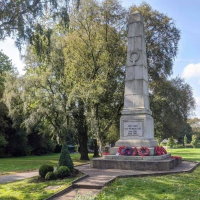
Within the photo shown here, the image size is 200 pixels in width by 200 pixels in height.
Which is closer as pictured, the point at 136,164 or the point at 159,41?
the point at 136,164

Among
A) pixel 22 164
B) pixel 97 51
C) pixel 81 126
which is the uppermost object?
pixel 97 51

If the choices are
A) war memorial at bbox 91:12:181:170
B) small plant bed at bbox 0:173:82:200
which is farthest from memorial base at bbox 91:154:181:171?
small plant bed at bbox 0:173:82:200

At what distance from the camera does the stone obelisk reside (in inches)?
566

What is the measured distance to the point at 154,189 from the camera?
8.97 m

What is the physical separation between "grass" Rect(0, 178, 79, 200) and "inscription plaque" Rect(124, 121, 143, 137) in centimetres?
484

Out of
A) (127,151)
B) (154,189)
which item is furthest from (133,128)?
(154,189)

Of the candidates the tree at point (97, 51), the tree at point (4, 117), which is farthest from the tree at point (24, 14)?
the tree at point (4, 117)

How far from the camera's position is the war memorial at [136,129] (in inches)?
508

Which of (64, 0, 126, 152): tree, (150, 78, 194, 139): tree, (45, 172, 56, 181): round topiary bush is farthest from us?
(150, 78, 194, 139): tree

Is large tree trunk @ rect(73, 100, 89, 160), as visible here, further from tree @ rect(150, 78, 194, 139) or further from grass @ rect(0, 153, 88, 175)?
tree @ rect(150, 78, 194, 139)

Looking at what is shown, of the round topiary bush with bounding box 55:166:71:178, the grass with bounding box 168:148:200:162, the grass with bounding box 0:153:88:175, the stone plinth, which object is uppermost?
the stone plinth

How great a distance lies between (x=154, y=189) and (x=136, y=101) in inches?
261

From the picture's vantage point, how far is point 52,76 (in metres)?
22.3

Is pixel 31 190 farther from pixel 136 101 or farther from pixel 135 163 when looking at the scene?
pixel 136 101
